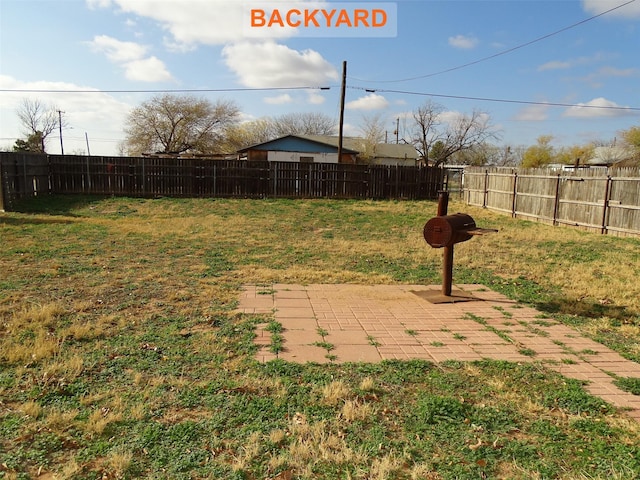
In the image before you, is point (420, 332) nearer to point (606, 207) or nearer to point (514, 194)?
point (606, 207)

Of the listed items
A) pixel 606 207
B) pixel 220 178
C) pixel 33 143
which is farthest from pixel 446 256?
pixel 33 143

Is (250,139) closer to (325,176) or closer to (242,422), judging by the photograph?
(325,176)

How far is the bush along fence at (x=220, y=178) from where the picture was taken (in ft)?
58.7

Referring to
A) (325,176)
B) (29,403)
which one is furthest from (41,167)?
(29,403)

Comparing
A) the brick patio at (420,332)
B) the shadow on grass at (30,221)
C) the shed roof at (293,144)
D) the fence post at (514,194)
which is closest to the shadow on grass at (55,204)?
the shadow on grass at (30,221)

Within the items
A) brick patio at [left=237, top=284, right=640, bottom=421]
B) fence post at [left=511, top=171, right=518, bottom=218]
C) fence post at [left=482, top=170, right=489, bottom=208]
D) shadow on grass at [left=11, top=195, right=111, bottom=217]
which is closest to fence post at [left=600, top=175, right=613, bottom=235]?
fence post at [left=511, top=171, right=518, bottom=218]

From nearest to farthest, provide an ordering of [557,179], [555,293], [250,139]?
[555,293]
[557,179]
[250,139]

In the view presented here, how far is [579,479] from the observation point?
2170 millimetres

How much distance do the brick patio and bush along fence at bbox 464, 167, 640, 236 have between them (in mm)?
7967

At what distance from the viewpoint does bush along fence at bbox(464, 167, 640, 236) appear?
11281 millimetres

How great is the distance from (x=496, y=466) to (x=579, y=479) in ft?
1.23

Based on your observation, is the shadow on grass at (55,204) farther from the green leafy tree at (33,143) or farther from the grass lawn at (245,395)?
the green leafy tree at (33,143)

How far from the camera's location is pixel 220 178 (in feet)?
63.0

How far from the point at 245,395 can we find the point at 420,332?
198 centimetres
